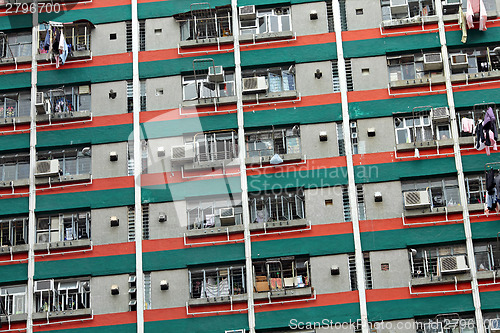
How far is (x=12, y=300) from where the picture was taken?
137ft

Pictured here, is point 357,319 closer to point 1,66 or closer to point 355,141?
point 355,141

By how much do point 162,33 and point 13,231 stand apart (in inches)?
505

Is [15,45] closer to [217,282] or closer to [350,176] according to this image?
[217,282]

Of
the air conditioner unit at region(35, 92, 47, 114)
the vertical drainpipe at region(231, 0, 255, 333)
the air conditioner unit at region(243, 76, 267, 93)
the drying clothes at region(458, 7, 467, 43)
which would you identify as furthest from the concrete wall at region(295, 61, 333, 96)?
the air conditioner unit at region(35, 92, 47, 114)

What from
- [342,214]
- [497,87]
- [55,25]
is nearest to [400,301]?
[342,214]

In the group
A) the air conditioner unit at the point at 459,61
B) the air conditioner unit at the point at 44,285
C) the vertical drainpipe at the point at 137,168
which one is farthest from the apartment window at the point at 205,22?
the air conditioner unit at the point at 44,285

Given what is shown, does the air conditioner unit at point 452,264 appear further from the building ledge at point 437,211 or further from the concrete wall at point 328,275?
the concrete wall at point 328,275

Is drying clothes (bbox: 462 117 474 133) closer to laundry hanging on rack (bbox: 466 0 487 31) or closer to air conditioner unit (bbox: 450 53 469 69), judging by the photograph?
air conditioner unit (bbox: 450 53 469 69)

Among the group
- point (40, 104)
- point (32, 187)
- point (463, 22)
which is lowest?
point (32, 187)

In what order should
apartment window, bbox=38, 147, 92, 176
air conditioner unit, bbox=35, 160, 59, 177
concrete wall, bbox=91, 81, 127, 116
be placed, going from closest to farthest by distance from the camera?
1. air conditioner unit, bbox=35, 160, 59, 177
2. apartment window, bbox=38, 147, 92, 176
3. concrete wall, bbox=91, 81, 127, 116

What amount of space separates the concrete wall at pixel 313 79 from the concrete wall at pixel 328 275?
8.55 metres

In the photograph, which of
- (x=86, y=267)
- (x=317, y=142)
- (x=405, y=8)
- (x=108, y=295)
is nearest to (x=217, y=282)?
(x=108, y=295)

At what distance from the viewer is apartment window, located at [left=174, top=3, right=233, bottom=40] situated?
149ft

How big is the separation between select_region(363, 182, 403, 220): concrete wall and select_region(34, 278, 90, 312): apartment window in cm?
1427
